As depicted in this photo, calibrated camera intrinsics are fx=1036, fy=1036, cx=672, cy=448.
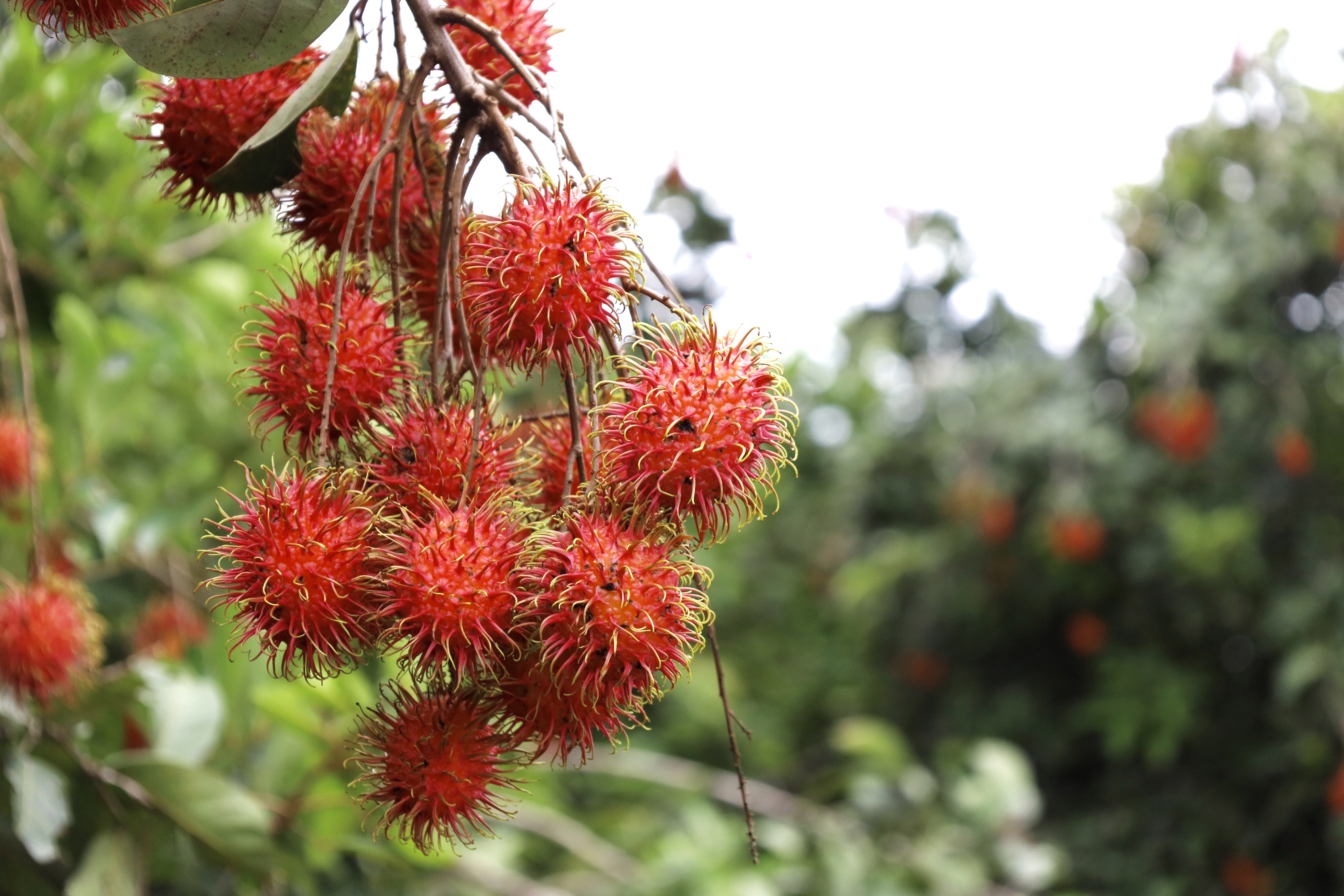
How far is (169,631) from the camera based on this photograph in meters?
1.85

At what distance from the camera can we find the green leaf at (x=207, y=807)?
4.27 feet

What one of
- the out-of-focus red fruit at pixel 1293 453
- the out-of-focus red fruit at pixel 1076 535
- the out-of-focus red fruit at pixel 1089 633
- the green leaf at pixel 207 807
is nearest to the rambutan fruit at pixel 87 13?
the green leaf at pixel 207 807

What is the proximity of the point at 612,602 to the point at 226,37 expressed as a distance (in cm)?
47

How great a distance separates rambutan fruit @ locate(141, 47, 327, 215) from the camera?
0.83 meters

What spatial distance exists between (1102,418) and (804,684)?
6.85 feet

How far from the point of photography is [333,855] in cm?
167

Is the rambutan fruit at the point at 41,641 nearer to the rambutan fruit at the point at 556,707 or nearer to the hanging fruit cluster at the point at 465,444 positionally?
the hanging fruit cluster at the point at 465,444

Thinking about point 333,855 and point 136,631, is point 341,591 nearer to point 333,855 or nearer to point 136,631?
point 333,855

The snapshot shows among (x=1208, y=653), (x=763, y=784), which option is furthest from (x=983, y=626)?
(x=763, y=784)

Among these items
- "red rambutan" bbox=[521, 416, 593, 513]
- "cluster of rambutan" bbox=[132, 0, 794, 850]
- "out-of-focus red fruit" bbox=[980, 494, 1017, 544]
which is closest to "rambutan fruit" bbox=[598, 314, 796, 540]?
"cluster of rambutan" bbox=[132, 0, 794, 850]

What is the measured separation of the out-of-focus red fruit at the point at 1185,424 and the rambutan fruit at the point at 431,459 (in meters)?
2.82

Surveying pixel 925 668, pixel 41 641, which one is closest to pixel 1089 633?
pixel 925 668

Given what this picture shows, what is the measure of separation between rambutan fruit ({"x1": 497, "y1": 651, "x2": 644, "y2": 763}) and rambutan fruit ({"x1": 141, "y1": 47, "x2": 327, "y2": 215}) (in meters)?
0.43

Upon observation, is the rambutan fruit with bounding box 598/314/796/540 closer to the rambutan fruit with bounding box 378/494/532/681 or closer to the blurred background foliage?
the rambutan fruit with bounding box 378/494/532/681
